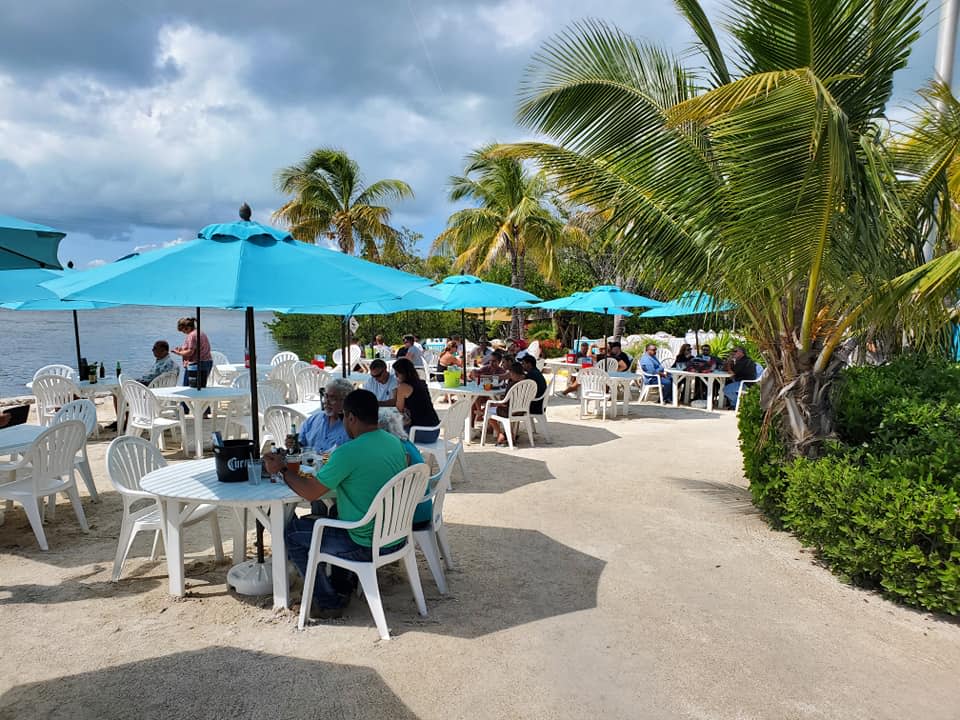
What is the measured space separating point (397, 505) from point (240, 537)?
57.0 inches

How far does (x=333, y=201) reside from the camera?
20.7m

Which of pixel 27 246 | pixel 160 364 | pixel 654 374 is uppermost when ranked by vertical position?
pixel 27 246

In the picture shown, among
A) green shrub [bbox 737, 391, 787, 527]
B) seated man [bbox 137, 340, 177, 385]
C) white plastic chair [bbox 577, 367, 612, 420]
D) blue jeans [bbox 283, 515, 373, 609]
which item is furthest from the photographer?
white plastic chair [bbox 577, 367, 612, 420]

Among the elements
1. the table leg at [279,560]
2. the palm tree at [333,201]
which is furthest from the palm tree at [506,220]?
the table leg at [279,560]

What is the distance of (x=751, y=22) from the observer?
459 cm

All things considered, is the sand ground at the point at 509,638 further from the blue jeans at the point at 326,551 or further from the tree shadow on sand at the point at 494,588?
the blue jeans at the point at 326,551

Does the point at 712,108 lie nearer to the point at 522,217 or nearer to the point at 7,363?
the point at 522,217

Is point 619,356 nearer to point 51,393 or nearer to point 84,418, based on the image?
point 51,393

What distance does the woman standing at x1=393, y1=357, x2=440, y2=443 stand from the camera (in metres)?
6.45

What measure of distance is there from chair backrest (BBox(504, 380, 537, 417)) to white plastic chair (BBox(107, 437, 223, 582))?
4.77 metres

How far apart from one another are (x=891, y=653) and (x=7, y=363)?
2842 cm

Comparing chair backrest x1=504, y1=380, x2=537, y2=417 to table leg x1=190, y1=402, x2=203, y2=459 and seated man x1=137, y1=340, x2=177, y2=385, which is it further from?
seated man x1=137, y1=340, x2=177, y2=385

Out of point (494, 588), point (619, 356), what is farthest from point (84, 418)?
point (619, 356)

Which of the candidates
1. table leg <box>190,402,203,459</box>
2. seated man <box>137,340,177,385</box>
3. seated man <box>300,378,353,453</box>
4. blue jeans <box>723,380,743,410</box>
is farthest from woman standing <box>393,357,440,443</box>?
blue jeans <box>723,380,743,410</box>
